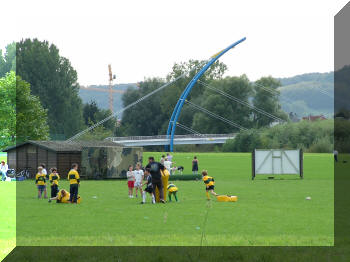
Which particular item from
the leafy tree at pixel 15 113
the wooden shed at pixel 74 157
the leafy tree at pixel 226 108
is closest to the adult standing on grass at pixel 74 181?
the wooden shed at pixel 74 157

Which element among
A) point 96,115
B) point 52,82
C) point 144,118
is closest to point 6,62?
point 52,82

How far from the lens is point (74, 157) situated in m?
54.6

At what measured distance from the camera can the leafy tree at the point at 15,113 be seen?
87000 mm

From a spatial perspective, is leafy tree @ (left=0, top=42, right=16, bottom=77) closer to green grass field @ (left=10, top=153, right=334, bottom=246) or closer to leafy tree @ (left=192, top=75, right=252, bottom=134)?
leafy tree @ (left=192, top=75, right=252, bottom=134)

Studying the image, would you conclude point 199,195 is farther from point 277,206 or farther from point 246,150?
point 246,150

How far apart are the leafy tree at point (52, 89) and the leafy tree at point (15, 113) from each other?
30.2 metres

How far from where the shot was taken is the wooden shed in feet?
169

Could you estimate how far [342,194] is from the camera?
3322 centimetres

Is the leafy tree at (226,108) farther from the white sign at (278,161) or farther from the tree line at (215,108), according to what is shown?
the white sign at (278,161)

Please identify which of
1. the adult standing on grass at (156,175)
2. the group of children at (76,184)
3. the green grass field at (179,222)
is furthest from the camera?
the group of children at (76,184)

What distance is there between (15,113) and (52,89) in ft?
Answer: 110

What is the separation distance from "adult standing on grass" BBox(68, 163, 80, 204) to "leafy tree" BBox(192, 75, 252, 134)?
331 feet

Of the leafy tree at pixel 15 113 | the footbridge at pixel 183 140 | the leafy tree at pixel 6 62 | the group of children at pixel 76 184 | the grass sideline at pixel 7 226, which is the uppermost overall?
the leafy tree at pixel 6 62
